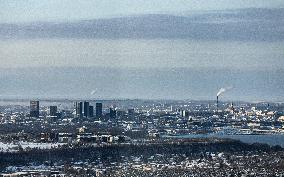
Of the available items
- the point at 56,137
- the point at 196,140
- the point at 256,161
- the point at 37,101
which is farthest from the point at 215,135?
the point at 37,101

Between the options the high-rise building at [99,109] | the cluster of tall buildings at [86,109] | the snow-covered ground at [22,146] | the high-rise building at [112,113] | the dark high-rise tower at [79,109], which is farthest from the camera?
the dark high-rise tower at [79,109]

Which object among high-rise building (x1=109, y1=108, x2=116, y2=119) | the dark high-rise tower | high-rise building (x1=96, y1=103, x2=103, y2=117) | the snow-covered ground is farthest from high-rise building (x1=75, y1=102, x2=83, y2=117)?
the snow-covered ground

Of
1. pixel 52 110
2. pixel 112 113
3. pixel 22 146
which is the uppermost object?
pixel 52 110

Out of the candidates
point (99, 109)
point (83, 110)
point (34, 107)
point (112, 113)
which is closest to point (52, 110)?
point (34, 107)

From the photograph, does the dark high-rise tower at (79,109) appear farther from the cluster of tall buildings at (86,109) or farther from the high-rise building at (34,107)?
the high-rise building at (34,107)

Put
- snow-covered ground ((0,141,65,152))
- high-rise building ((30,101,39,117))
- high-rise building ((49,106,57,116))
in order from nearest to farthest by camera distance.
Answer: snow-covered ground ((0,141,65,152)), high-rise building ((30,101,39,117)), high-rise building ((49,106,57,116))

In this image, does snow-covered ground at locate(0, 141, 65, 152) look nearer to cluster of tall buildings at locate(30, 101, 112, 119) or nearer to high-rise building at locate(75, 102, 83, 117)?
cluster of tall buildings at locate(30, 101, 112, 119)

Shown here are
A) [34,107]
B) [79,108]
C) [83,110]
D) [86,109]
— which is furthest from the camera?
[79,108]

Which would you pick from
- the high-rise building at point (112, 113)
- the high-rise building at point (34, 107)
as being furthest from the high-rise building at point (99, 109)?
the high-rise building at point (34, 107)

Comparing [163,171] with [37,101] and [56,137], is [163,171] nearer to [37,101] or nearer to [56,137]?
[56,137]

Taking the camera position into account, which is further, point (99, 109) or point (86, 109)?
point (86, 109)

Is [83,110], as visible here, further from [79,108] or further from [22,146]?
[22,146]
